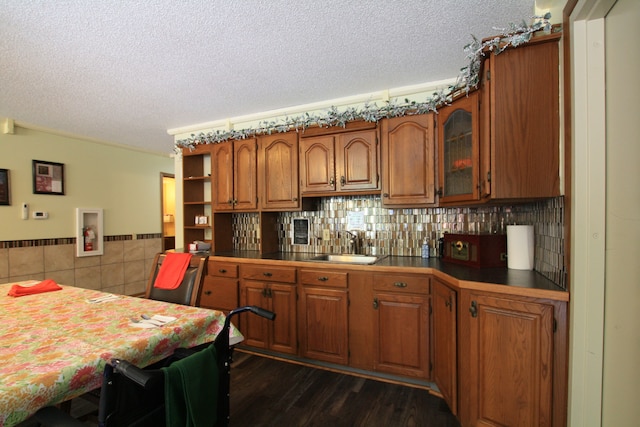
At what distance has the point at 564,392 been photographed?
1.45 meters

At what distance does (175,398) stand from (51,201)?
4.30 metres

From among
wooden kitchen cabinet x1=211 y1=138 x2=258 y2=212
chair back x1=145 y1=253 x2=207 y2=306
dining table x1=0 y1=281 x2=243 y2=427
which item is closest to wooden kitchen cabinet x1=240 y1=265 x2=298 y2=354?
wooden kitchen cabinet x1=211 y1=138 x2=258 y2=212

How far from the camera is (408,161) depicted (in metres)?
2.54

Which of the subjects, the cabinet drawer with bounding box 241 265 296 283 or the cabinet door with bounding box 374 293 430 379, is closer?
the cabinet door with bounding box 374 293 430 379

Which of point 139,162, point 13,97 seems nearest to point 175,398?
point 13,97

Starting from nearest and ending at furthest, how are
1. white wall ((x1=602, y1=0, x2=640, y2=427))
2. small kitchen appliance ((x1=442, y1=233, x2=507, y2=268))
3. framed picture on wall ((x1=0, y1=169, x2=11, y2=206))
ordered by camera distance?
white wall ((x1=602, y1=0, x2=640, y2=427)), small kitchen appliance ((x1=442, y1=233, x2=507, y2=268)), framed picture on wall ((x1=0, y1=169, x2=11, y2=206))

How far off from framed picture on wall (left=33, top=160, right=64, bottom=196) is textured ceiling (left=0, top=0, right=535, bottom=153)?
2.76 ft

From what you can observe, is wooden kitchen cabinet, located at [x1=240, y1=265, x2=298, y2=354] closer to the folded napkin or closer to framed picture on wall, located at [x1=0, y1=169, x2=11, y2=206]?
the folded napkin

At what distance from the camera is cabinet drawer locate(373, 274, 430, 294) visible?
2.16m

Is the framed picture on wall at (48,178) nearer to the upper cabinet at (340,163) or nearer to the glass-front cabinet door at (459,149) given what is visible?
the upper cabinet at (340,163)

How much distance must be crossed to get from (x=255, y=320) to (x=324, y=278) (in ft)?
2.72

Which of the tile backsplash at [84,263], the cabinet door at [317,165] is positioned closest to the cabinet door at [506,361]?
the cabinet door at [317,165]

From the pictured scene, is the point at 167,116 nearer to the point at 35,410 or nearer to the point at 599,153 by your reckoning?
the point at 35,410

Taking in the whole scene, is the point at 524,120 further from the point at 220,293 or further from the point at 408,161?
the point at 220,293
